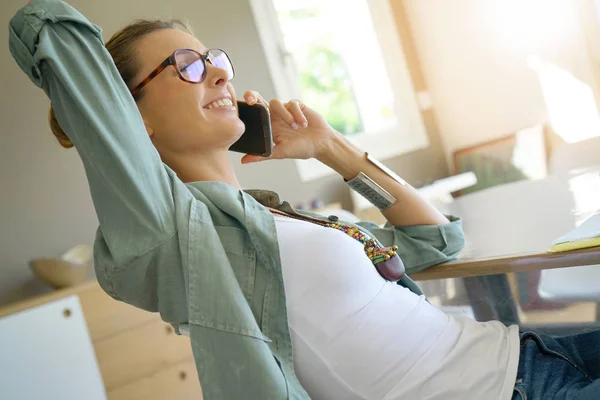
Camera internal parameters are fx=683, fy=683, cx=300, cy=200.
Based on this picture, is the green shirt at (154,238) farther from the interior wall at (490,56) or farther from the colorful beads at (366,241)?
the interior wall at (490,56)

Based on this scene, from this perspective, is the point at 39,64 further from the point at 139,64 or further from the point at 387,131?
the point at 387,131

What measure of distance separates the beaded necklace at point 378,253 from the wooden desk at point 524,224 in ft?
0.50

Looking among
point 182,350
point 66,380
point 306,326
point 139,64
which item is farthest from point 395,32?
point 306,326

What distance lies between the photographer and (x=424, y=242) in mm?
1422

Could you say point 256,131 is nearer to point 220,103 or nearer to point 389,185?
point 220,103

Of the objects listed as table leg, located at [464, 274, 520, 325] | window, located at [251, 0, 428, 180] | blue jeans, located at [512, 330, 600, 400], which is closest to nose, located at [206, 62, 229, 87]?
table leg, located at [464, 274, 520, 325]

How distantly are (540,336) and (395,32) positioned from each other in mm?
3861

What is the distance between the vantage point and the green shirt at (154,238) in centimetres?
93

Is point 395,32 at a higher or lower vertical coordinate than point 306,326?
higher

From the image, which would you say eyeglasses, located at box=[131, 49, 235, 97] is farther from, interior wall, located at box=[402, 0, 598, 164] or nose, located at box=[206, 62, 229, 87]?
interior wall, located at box=[402, 0, 598, 164]

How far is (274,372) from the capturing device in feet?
3.03

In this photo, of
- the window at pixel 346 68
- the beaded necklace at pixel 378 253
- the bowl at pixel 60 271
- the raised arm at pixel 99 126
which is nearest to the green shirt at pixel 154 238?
the raised arm at pixel 99 126

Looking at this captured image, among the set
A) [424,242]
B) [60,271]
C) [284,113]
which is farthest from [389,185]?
[60,271]

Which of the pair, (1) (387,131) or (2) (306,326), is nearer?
(2) (306,326)
